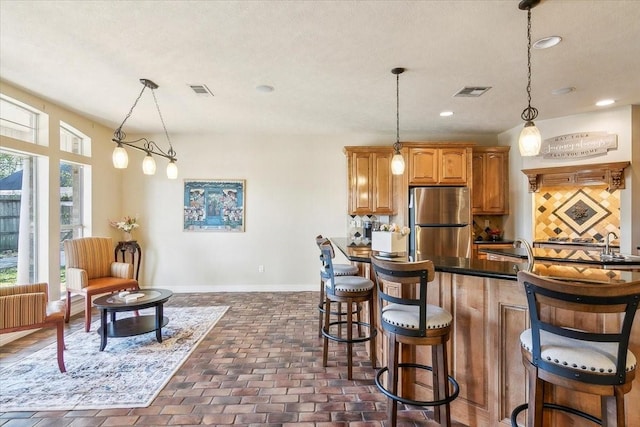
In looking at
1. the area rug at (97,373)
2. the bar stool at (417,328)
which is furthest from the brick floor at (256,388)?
the bar stool at (417,328)

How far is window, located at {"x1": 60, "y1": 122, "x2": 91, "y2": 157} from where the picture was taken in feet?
14.3

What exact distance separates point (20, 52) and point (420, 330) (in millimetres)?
3850

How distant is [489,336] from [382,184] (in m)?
3.45

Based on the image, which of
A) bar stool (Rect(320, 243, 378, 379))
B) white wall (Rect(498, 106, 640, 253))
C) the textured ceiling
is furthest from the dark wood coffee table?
white wall (Rect(498, 106, 640, 253))

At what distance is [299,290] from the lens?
553 centimetres

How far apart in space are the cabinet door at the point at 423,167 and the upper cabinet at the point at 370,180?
346 mm

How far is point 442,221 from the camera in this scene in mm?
4801

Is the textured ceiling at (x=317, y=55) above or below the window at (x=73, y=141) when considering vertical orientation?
above

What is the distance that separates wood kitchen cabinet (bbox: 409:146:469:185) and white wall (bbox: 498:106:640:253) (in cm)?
93

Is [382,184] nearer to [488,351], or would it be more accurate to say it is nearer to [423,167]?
[423,167]

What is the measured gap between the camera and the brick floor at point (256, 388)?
2.11 metres

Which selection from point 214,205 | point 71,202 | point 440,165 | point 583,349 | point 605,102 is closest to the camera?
point 583,349

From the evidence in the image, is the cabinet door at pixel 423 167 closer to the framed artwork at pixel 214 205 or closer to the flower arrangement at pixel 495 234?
the flower arrangement at pixel 495 234

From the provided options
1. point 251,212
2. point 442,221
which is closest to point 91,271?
point 251,212
